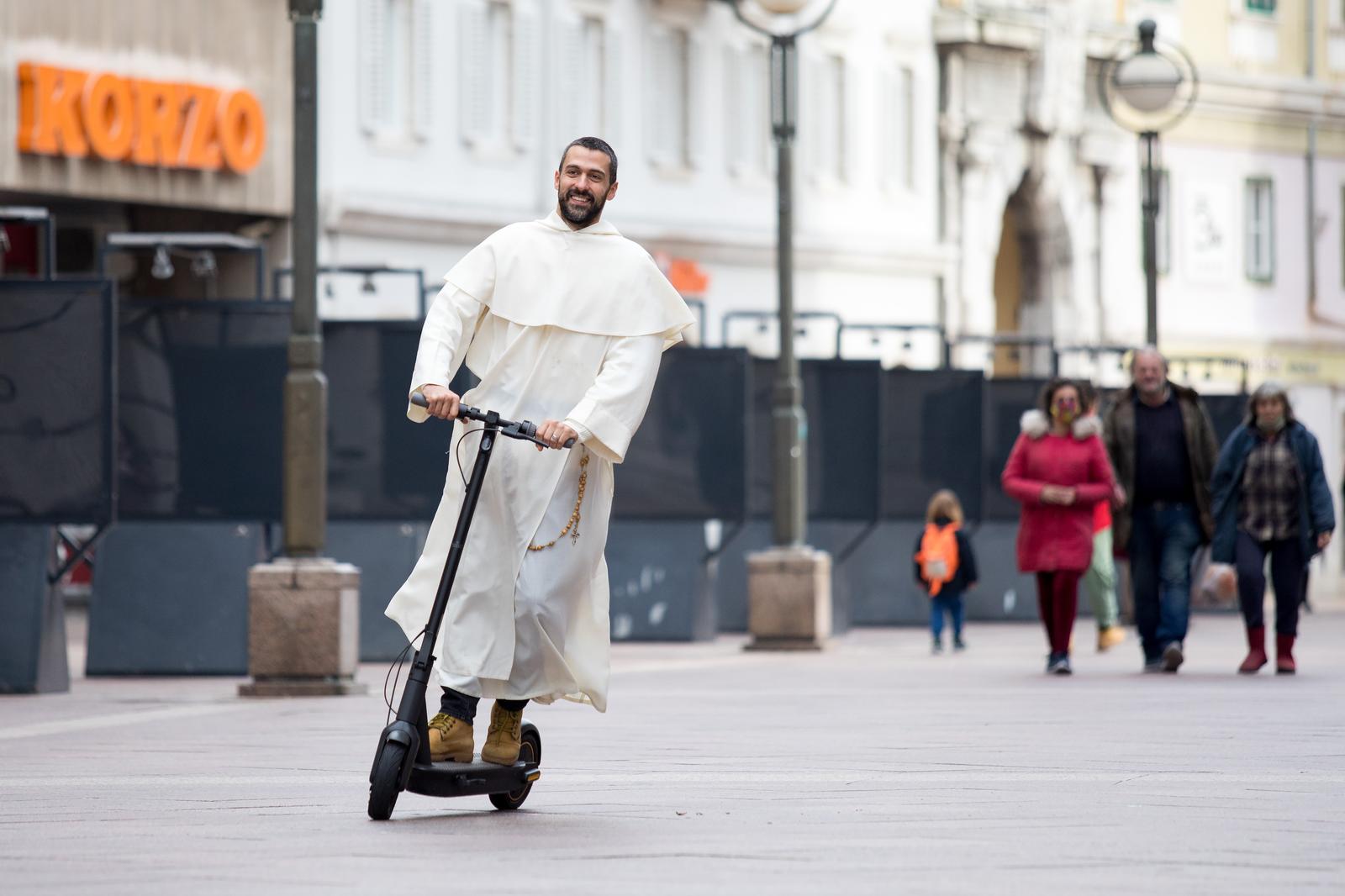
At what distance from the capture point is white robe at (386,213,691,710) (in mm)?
9000

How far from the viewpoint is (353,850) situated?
811 cm

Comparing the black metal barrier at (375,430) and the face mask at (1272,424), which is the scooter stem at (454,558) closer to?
the black metal barrier at (375,430)

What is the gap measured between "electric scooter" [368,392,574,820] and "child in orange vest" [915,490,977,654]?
14.0 metres

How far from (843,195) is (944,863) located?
1225 inches

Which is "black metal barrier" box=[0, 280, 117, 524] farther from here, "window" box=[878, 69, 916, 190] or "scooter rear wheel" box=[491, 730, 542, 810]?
"window" box=[878, 69, 916, 190]

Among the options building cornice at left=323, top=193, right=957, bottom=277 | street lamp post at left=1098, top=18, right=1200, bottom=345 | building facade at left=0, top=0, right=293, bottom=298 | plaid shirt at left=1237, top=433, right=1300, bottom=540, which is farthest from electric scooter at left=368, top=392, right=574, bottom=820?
building cornice at left=323, top=193, right=957, bottom=277

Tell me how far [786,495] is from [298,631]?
254 inches

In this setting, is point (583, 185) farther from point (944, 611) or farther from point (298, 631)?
point (944, 611)

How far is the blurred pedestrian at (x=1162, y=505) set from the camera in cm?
1761

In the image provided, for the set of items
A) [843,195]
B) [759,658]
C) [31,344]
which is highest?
[843,195]

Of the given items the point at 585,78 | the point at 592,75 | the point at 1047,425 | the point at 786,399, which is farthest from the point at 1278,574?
the point at 592,75

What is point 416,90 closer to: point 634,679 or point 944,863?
point 634,679

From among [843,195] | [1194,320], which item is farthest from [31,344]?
[1194,320]

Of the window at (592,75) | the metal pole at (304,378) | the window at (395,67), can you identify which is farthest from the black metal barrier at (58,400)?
the window at (592,75)
